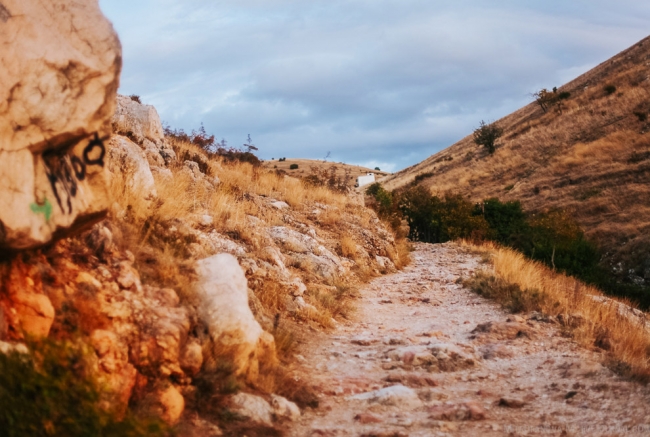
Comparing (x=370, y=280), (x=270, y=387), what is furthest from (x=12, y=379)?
(x=370, y=280)

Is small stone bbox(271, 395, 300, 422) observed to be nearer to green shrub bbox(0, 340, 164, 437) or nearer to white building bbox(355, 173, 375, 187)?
green shrub bbox(0, 340, 164, 437)

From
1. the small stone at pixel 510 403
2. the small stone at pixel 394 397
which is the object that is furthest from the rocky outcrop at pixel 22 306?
the small stone at pixel 510 403

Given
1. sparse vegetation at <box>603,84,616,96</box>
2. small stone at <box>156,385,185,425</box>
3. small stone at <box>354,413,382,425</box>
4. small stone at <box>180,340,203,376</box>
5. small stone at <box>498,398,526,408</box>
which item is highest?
sparse vegetation at <box>603,84,616,96</box>

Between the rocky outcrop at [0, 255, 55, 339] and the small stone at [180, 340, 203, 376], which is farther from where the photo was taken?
the small stone at [180, 340, 203, 376]

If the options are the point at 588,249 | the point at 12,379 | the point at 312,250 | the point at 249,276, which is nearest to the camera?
the point at 12,379

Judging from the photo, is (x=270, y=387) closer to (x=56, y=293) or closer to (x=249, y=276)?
(x=56, y=293)

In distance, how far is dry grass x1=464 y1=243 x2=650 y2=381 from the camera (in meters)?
7.34

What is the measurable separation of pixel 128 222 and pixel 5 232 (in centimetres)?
300

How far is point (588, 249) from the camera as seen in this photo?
2394 cm

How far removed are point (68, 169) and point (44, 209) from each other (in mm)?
490

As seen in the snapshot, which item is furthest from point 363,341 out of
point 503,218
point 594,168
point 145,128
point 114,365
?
point 594,168

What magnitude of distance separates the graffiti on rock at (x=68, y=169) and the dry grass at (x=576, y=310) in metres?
5.17

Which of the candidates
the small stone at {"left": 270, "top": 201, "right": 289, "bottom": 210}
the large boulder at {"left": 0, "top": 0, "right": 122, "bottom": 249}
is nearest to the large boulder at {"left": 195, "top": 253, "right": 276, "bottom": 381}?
the large boulder at {"left": 0, "top": 0, "right": 122, "bottom": 249}

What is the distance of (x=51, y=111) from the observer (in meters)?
4.30
